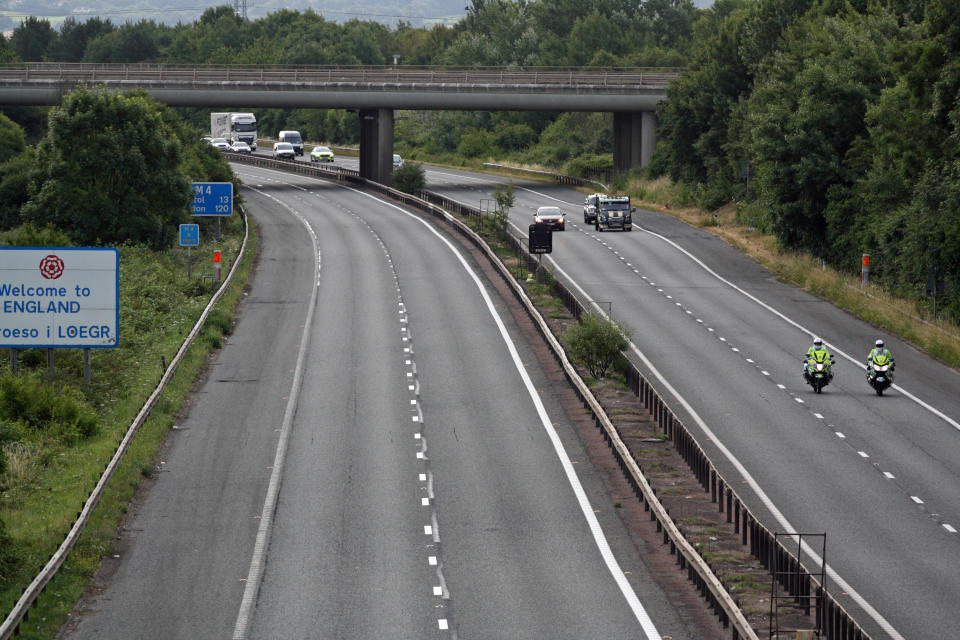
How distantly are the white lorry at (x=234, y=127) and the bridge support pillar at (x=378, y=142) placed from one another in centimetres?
3948

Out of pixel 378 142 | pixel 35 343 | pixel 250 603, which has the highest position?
pixel 378 142

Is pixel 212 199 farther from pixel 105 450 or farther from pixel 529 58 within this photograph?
pixel 529 58

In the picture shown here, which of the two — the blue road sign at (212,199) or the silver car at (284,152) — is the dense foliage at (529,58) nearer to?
the silver car at (284,152)

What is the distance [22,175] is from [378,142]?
2926cm

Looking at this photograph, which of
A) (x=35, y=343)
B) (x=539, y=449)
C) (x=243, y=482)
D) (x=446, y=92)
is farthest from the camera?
(x=446, y=92)

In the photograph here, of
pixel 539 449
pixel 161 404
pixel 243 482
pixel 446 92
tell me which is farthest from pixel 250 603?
pixel 446 92

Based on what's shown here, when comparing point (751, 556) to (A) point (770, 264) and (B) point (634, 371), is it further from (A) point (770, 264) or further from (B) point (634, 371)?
(A) point (770, 264)

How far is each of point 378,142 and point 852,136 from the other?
44.9 meters

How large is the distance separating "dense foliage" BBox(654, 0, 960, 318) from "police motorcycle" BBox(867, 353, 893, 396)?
1192 centimetres

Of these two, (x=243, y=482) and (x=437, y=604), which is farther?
(x=243, y=482)

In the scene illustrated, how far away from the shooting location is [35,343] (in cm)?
3559

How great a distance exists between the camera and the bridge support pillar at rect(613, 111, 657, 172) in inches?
4082

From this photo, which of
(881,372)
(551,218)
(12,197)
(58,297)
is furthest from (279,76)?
(881,372)

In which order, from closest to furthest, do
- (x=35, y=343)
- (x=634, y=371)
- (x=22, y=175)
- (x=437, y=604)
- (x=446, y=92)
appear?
1. (x=437, y=604)
2. (x=35, y=343)
3. (x=634, y=371)
4. (x=22, y=175)
5. (x=446, y=92)
